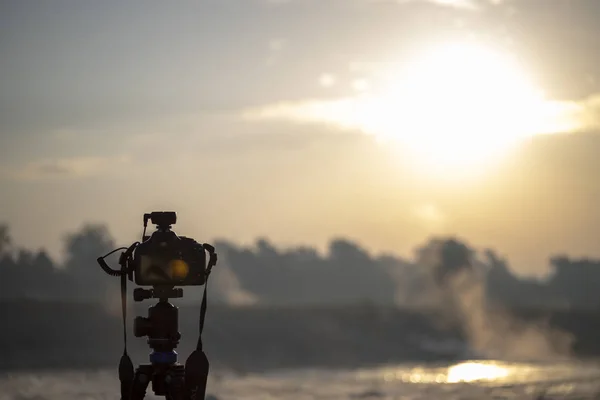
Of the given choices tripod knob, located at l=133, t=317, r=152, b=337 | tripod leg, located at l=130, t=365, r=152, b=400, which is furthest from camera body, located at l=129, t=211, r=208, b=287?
tripod leg, located at l=130, t=365, r=152, b=400

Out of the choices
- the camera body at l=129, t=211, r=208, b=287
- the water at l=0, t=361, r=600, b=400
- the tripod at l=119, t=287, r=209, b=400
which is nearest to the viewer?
the camera body at l=129, t=211, r=208, b=287

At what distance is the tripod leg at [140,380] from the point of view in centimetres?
812

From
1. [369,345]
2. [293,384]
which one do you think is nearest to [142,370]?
[293,384]

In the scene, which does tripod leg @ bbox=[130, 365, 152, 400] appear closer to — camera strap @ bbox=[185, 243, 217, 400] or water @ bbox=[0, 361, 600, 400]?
camera strap @ bbox=[185, 243, 217, 400]

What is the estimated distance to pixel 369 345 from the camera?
626ft

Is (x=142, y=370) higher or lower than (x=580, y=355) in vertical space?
lower

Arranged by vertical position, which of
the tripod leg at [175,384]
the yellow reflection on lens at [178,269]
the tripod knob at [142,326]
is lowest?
the tripod leg at [175,384]

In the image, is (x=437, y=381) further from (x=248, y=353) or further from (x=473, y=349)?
(x=473, y=349)

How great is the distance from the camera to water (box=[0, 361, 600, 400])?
3123 inches

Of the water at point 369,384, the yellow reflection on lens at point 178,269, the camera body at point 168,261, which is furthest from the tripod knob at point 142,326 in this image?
the water at point 369,384

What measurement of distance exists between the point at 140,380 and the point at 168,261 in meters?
0.91

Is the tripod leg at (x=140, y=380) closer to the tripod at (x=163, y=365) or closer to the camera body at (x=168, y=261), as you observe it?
the tripod at (x=163, y=365)

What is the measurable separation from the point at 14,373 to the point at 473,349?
94.4 meters

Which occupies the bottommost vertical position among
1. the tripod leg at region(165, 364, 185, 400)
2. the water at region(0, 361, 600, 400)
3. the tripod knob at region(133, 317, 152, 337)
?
the tripod leg at region(165, 364, 185, 400)
